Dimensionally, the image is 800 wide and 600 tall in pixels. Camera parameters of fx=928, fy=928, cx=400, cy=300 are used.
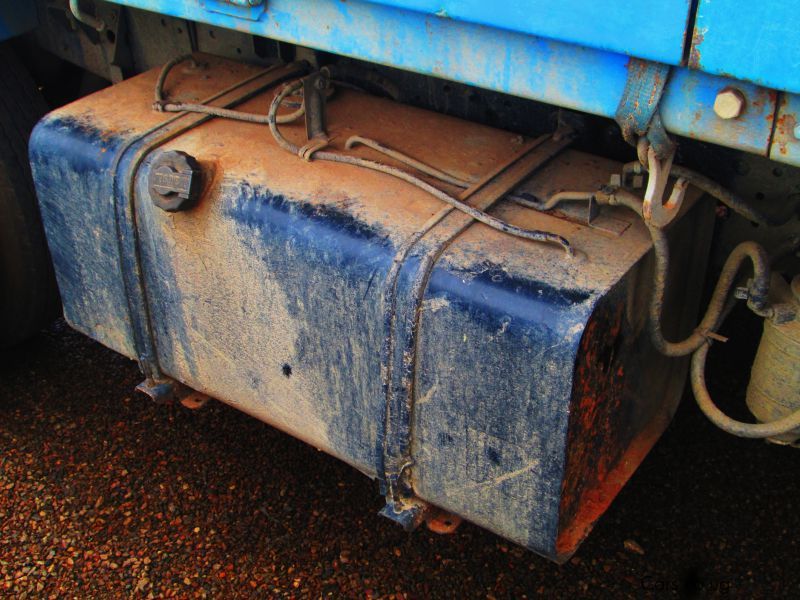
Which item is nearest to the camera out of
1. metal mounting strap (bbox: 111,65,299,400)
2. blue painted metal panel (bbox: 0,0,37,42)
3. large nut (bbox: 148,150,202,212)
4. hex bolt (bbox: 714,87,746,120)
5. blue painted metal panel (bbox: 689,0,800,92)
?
blue painted metal panel (bbox: 689,0,800,92)

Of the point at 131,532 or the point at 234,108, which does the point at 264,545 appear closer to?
the point at 131,532

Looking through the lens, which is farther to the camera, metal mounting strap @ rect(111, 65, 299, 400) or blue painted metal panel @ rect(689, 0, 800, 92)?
metal mounting strap @ rect(111, 65, 299, 400)

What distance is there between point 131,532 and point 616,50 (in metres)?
1.52

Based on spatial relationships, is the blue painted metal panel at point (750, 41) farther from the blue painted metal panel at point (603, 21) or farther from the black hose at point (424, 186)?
the black hose at point (424, 186)

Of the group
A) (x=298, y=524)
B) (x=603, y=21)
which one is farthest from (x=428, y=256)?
(x=298, y=524)

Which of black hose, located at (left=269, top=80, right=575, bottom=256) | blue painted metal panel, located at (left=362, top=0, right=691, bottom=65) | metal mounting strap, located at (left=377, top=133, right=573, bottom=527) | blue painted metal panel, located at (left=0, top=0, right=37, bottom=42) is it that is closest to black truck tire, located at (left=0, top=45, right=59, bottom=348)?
blue painted metal panel, located at (left=0, top=0, right=37, bottom=42)

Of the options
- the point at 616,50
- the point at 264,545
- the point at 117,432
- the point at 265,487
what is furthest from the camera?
the point at 117,432

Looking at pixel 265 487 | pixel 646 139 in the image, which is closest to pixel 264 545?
pixel 265 487

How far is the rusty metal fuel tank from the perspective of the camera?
1530 millimetres

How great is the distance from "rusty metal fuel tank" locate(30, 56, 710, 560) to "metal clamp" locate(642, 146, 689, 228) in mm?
70

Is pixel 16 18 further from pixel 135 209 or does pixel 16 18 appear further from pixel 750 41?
pixel 750 41

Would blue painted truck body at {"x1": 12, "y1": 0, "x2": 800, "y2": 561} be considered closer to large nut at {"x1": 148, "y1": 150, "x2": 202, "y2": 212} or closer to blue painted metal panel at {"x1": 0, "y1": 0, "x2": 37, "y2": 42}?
large nut at {"x1": 148, "y1": 150, "x2": 202, "y2": 212}

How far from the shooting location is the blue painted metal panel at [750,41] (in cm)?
116

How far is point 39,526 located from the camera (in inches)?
84.7
